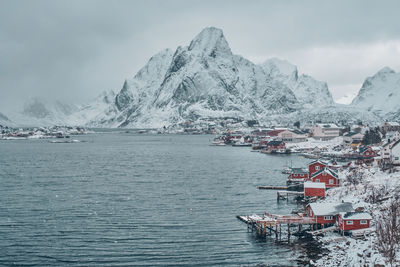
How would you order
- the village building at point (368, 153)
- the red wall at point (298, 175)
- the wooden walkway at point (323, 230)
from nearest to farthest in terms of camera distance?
the wooden walkway at point (323, 230)
the red wall at point (298, 175)
the village building at point (368, 153)

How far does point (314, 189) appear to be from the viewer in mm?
48812

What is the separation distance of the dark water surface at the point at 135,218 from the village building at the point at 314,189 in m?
3.33

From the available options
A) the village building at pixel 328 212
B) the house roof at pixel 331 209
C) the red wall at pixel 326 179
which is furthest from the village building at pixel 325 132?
the village building at pixel 328 212

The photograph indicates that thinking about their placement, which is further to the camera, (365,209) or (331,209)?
(365,209)

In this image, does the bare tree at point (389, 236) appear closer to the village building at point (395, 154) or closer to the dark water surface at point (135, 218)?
the dark water surface at point (135, 218)

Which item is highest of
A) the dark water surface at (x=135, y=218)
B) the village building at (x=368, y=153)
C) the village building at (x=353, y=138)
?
the village building at (x=353, y=138)

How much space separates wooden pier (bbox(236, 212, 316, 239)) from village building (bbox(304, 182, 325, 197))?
11.5 m

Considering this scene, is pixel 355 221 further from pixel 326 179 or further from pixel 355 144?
pixel 355 144

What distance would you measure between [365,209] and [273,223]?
7889mm

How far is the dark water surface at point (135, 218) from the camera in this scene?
30.8 metres

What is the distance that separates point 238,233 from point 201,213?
7274mm

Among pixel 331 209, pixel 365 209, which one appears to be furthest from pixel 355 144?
pixel 331 209

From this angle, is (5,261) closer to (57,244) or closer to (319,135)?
(57,244)

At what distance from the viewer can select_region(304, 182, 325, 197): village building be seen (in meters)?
48.5
